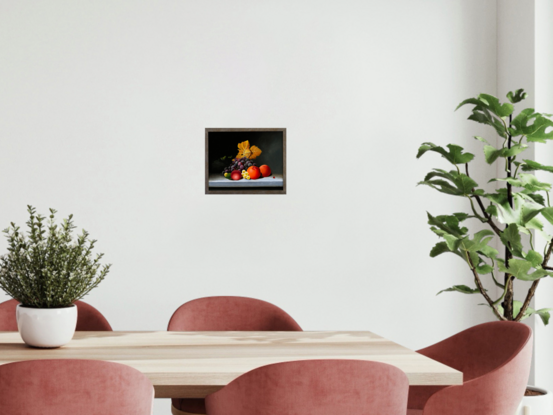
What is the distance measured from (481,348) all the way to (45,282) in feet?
5.25

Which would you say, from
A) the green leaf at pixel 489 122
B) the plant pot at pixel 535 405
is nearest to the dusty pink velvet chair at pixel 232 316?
the plant pot at pixel 535 405

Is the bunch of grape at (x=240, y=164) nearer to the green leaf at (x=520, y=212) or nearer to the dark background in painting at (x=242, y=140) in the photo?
the dark background in painting at (x=242, y=140)

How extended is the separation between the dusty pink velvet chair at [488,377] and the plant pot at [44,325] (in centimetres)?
120

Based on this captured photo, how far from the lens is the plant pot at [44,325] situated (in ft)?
5.88

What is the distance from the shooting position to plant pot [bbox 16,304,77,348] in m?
1.79

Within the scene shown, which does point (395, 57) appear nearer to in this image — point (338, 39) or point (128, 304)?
point (338, 39)

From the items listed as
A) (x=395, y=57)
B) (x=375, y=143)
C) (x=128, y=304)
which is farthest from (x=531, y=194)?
(x=128, y=304)

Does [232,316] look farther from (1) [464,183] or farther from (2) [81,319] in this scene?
(1) [464,183]

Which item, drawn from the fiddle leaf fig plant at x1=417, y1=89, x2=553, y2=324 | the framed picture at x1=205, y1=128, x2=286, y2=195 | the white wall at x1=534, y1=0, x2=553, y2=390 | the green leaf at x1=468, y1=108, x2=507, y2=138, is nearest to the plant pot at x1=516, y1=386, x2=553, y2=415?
the fiddle leaf fig plant at x1=417, y1=89, x2=553, y2=324

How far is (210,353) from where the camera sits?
1.78 metres

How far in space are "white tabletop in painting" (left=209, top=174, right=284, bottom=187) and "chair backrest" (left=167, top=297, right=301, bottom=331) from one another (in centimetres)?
89

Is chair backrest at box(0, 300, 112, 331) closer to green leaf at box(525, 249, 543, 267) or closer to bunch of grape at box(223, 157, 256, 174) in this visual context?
bunch of grape at box(223, 157, 256, 174)

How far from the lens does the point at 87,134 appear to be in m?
3.30

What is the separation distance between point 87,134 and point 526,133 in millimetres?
2385
